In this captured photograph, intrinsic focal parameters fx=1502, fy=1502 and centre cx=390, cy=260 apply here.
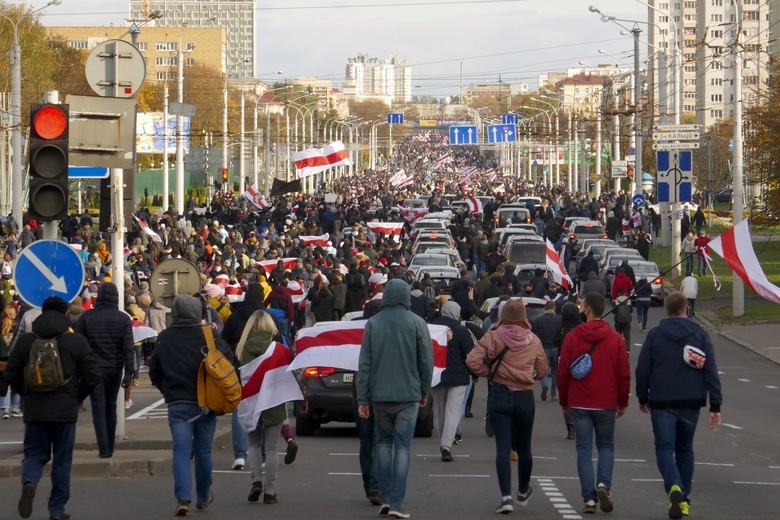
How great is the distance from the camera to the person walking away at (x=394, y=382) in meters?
10.4

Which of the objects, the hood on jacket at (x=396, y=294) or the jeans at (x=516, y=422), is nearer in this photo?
the hood on jacket at (x=396, y=294)

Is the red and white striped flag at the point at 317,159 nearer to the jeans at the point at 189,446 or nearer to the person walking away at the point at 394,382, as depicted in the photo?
the jeans at the point at 189,446

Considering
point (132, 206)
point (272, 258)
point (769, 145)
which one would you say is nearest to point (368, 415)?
point (132, 206)

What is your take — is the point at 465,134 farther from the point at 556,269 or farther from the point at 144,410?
the point at 144,410

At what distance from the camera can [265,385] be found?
11562mm

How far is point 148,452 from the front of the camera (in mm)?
13859

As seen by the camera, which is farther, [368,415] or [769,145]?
[769,145]

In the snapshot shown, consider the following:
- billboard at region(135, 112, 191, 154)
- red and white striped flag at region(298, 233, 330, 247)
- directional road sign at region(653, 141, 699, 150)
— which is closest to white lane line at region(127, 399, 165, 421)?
red and white striped flag at region(298, 233, 330, 247)

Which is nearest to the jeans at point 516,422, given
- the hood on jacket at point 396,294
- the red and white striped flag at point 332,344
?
the hood on jacket at point 396,294

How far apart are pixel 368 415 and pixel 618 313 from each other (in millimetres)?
14891

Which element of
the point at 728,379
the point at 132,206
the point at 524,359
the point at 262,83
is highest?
the point at 262,83

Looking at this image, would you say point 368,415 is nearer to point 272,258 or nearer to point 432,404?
point 432,404

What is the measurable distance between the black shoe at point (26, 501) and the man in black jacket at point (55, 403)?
3cm

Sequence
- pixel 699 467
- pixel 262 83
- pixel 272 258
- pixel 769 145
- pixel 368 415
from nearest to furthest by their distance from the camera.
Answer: pixel 368 415 → pixel 699 467 → pixel 272 258 → pixel 769 145 → pixel 262 83
